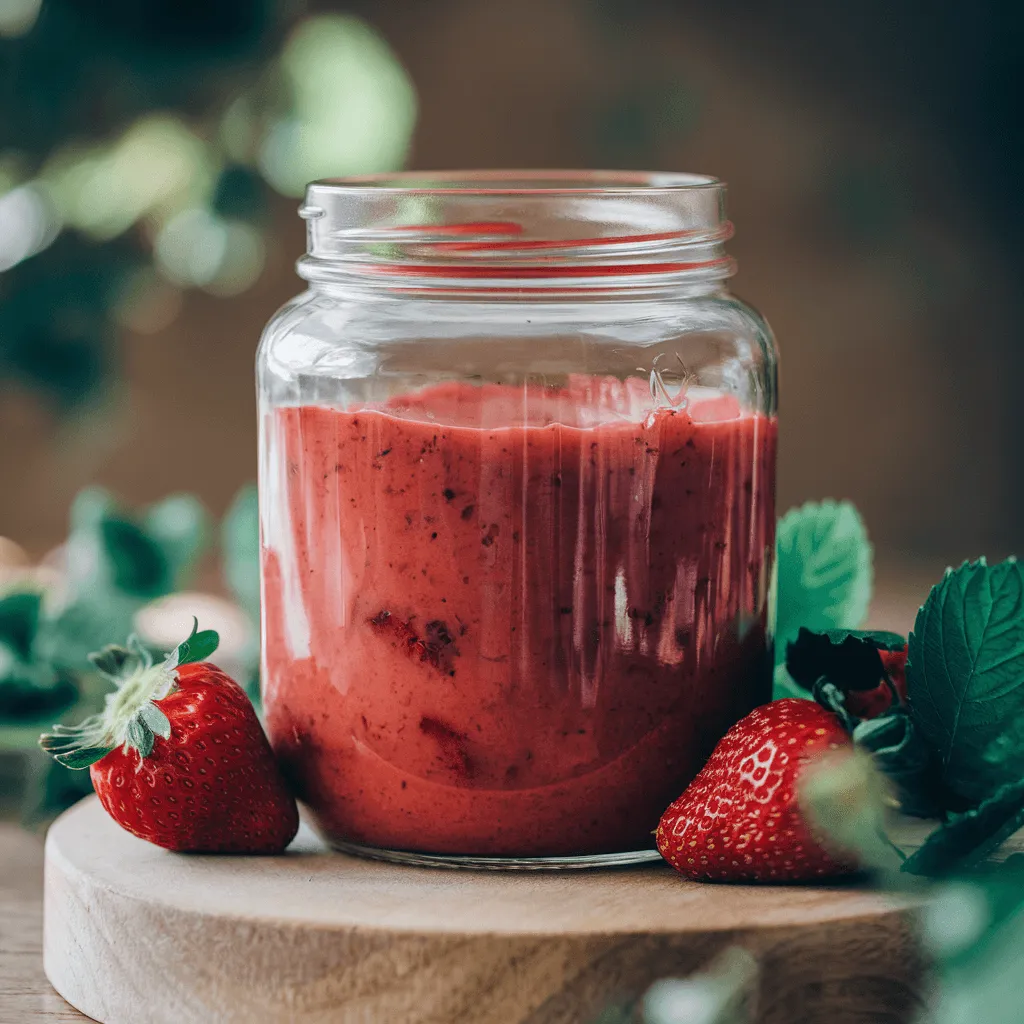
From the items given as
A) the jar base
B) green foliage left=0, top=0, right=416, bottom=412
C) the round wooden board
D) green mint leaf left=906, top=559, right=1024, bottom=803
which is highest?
green foliage left=0, top=0, right=416, bottom=412

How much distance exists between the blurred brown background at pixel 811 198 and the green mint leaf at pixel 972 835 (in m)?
1.63

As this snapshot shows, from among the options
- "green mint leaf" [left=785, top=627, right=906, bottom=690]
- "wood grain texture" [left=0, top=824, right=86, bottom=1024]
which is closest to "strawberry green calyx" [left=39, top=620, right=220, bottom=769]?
"wood grain texture" [left=0, top=824, right=86, bottom=1024]

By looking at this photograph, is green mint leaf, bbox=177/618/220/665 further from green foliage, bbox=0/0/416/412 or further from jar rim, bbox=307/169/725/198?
green foliage, bbox=0/0/416/412

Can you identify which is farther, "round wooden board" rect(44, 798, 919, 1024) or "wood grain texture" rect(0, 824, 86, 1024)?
"wood grain texture" rect(0, 824, 86, 1024)

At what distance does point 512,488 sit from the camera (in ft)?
2.57

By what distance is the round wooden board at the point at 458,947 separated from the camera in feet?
2.25

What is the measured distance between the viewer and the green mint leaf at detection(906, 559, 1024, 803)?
2.47 feet

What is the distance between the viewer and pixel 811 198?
2.30 metres

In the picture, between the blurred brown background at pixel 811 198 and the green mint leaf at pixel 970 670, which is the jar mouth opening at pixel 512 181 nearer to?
the green mint leaf at pixel 970 670

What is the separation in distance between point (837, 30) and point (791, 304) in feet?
1.37

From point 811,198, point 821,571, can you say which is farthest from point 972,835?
point 811,198

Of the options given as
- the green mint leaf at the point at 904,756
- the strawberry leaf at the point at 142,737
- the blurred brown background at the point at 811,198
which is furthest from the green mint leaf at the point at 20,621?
the blurred brown background at the point at 811,198

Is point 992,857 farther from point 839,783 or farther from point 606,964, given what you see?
point 606,964

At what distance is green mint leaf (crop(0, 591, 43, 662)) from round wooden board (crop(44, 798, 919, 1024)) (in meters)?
0.42
